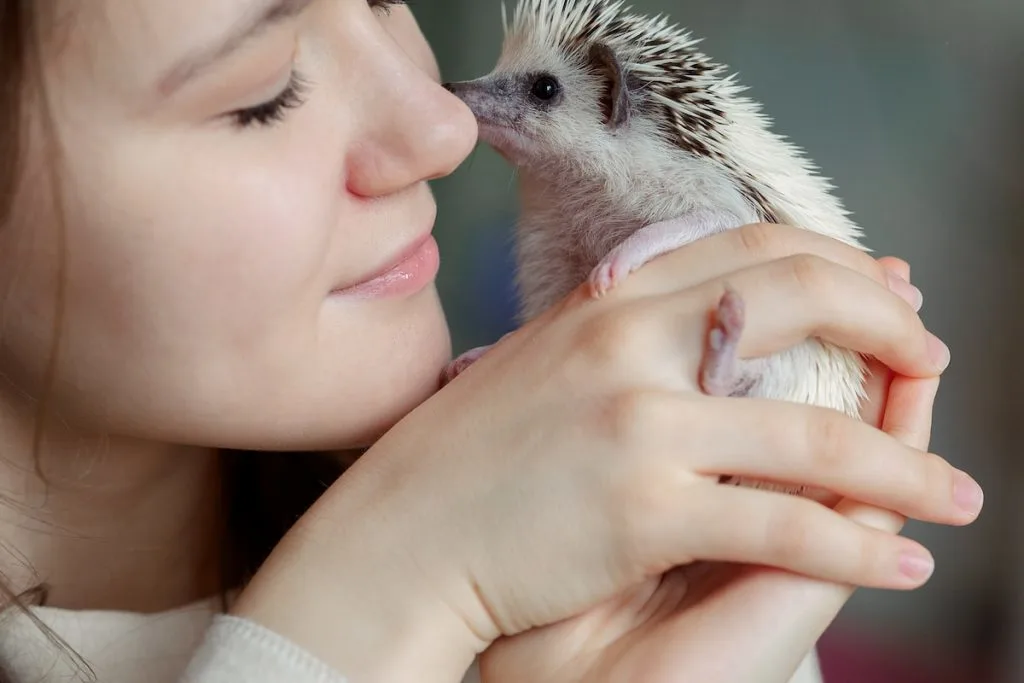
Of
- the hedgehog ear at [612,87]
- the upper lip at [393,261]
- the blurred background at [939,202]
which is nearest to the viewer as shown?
the upper lip at [393,261]

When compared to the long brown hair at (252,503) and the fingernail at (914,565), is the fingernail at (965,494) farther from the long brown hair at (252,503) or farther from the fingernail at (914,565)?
the long brown hair at (252,503)

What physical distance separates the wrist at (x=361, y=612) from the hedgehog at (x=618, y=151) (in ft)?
0.97

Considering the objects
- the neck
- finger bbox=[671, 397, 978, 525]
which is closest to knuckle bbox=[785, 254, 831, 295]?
finger bbox=[671, 397, 978, 525]

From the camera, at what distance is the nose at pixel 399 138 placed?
3.10 ft

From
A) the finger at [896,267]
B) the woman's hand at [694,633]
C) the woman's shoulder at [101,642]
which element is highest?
the finger at [896,267]

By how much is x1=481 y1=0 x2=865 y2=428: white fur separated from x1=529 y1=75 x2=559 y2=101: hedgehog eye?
0.02 meters

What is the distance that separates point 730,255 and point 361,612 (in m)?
0.54

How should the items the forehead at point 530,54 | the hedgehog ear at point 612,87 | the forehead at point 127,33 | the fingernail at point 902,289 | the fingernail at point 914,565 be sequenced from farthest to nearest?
1. the forehead at point 530,54
2. the hedgehog ear at point 612,87
3. the fingernail at point 902,289
4. the fingernail at point 914,565
5. the forehead at point 127,33

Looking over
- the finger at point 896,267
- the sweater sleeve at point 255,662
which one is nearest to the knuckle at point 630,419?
A: the sweater sleeve at point 255,662

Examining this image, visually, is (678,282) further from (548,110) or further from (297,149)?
(548,110)

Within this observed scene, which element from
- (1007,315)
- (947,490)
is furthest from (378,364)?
(1007,315)

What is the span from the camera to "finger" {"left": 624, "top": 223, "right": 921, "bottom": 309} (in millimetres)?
988

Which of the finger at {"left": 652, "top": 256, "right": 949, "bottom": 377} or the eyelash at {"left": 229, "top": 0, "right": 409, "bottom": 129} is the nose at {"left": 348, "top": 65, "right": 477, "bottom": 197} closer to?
the eyelash at {"left": 229, "top": 0, "right": 409, "bottom": 129}

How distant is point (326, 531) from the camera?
3.10ft
